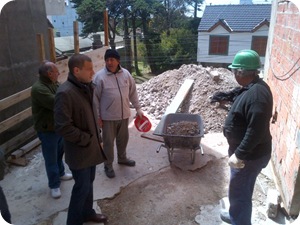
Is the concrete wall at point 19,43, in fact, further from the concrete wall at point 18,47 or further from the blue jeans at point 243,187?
the blue jeans at point 243,187

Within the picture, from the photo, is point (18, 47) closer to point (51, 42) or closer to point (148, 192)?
point (51, 42)

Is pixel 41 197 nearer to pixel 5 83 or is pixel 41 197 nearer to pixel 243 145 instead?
pixel 5 83

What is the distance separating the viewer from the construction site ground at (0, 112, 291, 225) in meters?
3.11

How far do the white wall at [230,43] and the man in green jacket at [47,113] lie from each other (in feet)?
54.8

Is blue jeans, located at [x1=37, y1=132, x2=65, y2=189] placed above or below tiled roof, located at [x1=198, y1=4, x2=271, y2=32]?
below

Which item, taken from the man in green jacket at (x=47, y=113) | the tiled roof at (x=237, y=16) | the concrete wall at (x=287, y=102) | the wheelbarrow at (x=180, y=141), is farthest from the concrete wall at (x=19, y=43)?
the tiled roof at (x=237, y=16)

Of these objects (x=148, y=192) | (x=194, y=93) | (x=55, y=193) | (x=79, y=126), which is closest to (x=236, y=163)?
(x=79, y=126)

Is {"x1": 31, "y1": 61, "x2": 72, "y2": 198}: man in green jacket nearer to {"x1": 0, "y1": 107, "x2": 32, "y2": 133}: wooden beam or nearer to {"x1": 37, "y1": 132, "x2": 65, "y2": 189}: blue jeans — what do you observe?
{"x1": 37, "y1": 132, "x2": 65, "y2": 189}: blue jeans

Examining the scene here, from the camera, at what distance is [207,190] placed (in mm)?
3631

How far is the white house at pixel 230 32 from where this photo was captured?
18.0 m

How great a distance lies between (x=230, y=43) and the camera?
1839cm

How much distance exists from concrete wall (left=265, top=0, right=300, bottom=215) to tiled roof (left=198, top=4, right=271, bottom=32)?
14695mm

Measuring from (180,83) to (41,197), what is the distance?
17.7ft

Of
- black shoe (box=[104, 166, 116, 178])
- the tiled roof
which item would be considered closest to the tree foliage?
the tiled roof
